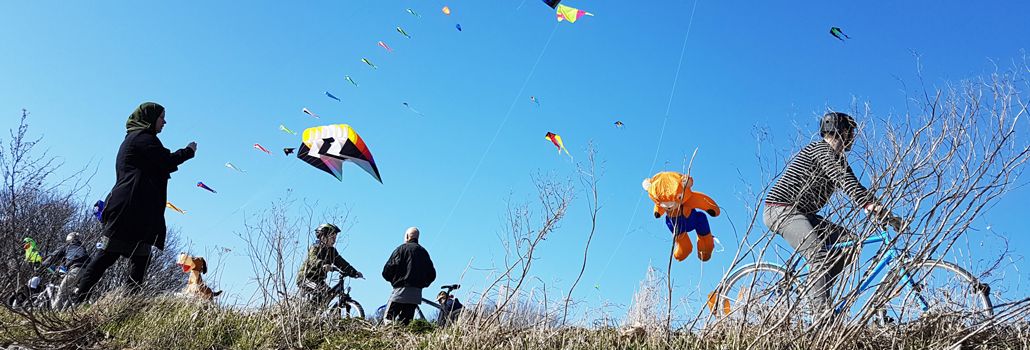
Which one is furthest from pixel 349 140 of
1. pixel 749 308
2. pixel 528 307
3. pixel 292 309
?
pixel 749 308

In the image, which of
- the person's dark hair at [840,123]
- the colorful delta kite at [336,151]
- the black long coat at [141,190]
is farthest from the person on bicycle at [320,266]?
the person's dark hair at [840,123]

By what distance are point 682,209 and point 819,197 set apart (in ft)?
3.89

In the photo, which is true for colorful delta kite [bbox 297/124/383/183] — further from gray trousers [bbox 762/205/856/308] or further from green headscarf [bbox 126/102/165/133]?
gray trousers [bbox 762/205/856/308]

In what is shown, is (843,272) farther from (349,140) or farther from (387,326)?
(349,140)

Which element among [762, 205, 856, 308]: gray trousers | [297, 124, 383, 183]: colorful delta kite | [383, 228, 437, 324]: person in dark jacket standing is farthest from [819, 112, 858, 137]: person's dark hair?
[297, 124, 383, 183]: colorful delta kite

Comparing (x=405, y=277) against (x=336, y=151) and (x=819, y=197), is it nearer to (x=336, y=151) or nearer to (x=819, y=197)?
(x=336, y=151)

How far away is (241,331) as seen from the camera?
488 cm

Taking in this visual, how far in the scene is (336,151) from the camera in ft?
26.4

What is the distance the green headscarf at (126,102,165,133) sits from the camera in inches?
207

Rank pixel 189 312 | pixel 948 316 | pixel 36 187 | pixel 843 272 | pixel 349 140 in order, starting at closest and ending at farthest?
pixel 843 272 → pixel 948 316 → pixel 189 312 → pixel 36 187 → pixel 349 140

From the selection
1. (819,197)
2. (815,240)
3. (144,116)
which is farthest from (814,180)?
(144,116)

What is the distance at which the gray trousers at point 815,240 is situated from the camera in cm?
354

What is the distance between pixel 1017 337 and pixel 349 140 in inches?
245

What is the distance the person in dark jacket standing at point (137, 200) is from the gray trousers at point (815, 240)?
12.9 feet
